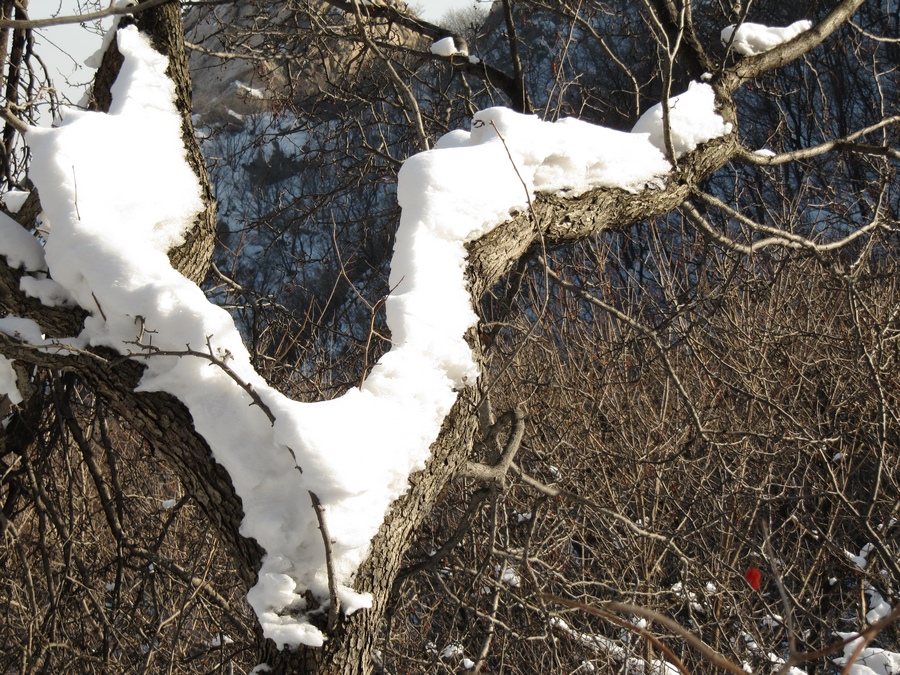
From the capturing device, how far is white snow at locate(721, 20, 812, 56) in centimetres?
282

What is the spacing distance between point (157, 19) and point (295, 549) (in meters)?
1.82

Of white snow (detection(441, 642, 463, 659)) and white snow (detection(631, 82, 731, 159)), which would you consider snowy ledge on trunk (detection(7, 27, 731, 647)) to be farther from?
white snow (detection(441, 642, 463, 659))

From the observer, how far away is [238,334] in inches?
60.4

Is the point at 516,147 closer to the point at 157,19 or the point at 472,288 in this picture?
the point at 472,288

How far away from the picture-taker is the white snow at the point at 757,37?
2.82 m

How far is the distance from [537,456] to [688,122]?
1.99 meters

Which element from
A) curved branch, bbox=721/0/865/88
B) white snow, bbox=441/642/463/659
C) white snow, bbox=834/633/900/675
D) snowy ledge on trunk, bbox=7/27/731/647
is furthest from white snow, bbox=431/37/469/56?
white snow, bbox=834/633/900/675

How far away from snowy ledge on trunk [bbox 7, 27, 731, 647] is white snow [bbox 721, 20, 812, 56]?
1141 millimetres

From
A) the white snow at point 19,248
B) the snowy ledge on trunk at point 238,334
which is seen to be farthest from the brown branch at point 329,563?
the white snow at point 19,248

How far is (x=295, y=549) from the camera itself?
1.32 metres

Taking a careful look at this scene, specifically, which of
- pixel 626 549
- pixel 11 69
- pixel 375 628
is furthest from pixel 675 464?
pixel 11 69

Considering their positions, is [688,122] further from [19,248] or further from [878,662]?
[878,662]

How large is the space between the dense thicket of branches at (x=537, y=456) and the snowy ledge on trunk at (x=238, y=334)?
92 mm

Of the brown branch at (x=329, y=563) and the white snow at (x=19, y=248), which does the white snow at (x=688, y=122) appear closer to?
the brown branch at (x=329, y=563)
